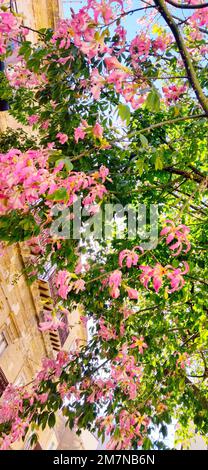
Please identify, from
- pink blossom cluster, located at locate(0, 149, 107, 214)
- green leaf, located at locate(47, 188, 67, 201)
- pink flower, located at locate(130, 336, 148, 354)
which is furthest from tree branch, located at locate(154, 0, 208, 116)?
pink flower, located at locate(130, 336, 148, 354)

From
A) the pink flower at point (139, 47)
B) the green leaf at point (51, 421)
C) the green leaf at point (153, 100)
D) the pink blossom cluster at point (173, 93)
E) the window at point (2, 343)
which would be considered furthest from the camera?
the window at point (2, 343)

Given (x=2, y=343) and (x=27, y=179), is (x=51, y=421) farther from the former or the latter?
(x=2, y=343)

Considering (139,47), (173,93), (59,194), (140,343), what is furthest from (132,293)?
(173,93)

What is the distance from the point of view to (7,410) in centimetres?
438

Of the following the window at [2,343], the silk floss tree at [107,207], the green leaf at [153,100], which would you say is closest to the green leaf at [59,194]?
the silk floss tree at [107,207]

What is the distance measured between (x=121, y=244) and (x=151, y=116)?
2.17 m

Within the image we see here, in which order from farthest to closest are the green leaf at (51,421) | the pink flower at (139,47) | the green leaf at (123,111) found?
the pink flower at (139,47) → the green leaf at (51,421) → the green leaf at (123,111)

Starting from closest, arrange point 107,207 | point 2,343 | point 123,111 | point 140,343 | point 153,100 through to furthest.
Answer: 1. point 123,111
2. point 153,100
3. point 107,207
4. point 140,343
5. point 2,343

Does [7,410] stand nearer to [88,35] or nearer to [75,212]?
[75,212]

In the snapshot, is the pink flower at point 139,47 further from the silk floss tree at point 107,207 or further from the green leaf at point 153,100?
the green leaf at point 153,100

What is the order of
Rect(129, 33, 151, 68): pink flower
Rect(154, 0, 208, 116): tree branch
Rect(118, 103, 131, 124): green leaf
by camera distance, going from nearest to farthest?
Rect(118, 103, 131, 124): green leaf < Rect(154, 0, 208, 116): tree branch < Rect(129, 33, 151, 68): pink flower

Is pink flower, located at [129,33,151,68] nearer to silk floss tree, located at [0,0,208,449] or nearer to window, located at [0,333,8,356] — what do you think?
silk floss tree, located at [0,0,208,449]

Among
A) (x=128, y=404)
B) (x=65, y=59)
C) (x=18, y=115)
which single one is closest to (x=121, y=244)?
(x=128, y=404)

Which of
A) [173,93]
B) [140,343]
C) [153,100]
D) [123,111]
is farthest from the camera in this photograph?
[173,93]
